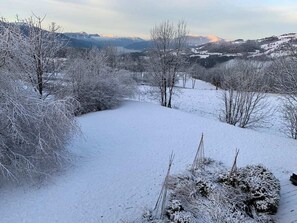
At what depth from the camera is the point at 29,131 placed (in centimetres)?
905

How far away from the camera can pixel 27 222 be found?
6855mm

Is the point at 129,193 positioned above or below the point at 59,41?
below

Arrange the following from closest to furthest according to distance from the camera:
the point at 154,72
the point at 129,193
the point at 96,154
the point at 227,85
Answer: the point at 129,193, the point at 96,154, the point at 227,85, the point at 154,72

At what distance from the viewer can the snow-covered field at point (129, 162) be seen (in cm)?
751

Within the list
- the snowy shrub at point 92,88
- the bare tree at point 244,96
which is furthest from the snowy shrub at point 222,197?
the snowy shrub at point 92,88

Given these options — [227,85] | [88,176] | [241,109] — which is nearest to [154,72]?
[227,85]

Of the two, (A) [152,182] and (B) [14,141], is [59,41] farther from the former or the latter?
(A) [152,182]

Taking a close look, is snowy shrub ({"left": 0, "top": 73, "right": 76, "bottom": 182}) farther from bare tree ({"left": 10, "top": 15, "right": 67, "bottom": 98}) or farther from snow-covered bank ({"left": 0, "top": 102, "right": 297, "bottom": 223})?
bare tree ({"left": 10, "top": 15, "right": 67, "bottom": 98})

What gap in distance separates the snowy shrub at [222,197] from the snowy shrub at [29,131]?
12.5 feet

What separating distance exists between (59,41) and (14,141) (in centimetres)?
1260

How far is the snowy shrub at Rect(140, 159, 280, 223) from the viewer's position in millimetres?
7111

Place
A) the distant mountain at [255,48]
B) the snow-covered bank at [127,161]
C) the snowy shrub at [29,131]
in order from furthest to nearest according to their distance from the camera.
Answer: the distant mountain at [255,48] → the snowy shrub at [29,131] → the snow-covered bank at [127,161]

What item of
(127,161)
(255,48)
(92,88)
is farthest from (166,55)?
(255,48)

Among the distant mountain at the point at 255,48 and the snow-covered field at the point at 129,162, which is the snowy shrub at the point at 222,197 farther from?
the distant mountain at the point at 255,48
